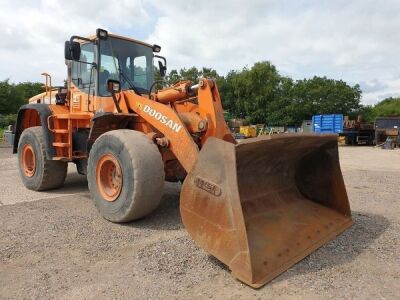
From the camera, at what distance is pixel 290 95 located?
4841 cm

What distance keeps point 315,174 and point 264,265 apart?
1.98 meters

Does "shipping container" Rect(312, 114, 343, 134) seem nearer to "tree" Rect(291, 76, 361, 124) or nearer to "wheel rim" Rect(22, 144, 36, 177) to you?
"tree" Rect(291, 76, 361, 124)

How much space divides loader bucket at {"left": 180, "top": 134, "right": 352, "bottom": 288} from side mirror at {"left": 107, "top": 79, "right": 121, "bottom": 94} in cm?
258

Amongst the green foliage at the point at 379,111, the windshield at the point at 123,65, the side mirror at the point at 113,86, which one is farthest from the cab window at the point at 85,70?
the green foliage at the point at 379,111

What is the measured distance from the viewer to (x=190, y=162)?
479 centimetres

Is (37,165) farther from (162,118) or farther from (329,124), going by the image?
(329,124)

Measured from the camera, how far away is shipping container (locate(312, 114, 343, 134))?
2564cm

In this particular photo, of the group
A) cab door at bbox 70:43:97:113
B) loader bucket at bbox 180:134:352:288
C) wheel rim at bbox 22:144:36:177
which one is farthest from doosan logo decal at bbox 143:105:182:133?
wheel rim at bbox 22:144:36:177

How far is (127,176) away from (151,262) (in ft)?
4.39

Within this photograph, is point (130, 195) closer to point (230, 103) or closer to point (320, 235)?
point (320, 235)

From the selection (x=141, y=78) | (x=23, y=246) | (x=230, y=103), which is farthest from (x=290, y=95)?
(x=23, y=246)

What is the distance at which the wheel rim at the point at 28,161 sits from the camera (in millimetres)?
7715

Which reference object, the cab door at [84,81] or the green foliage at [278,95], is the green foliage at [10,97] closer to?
the green foliage at [278,95]

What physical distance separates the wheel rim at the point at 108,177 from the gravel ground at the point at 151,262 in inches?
14.9
